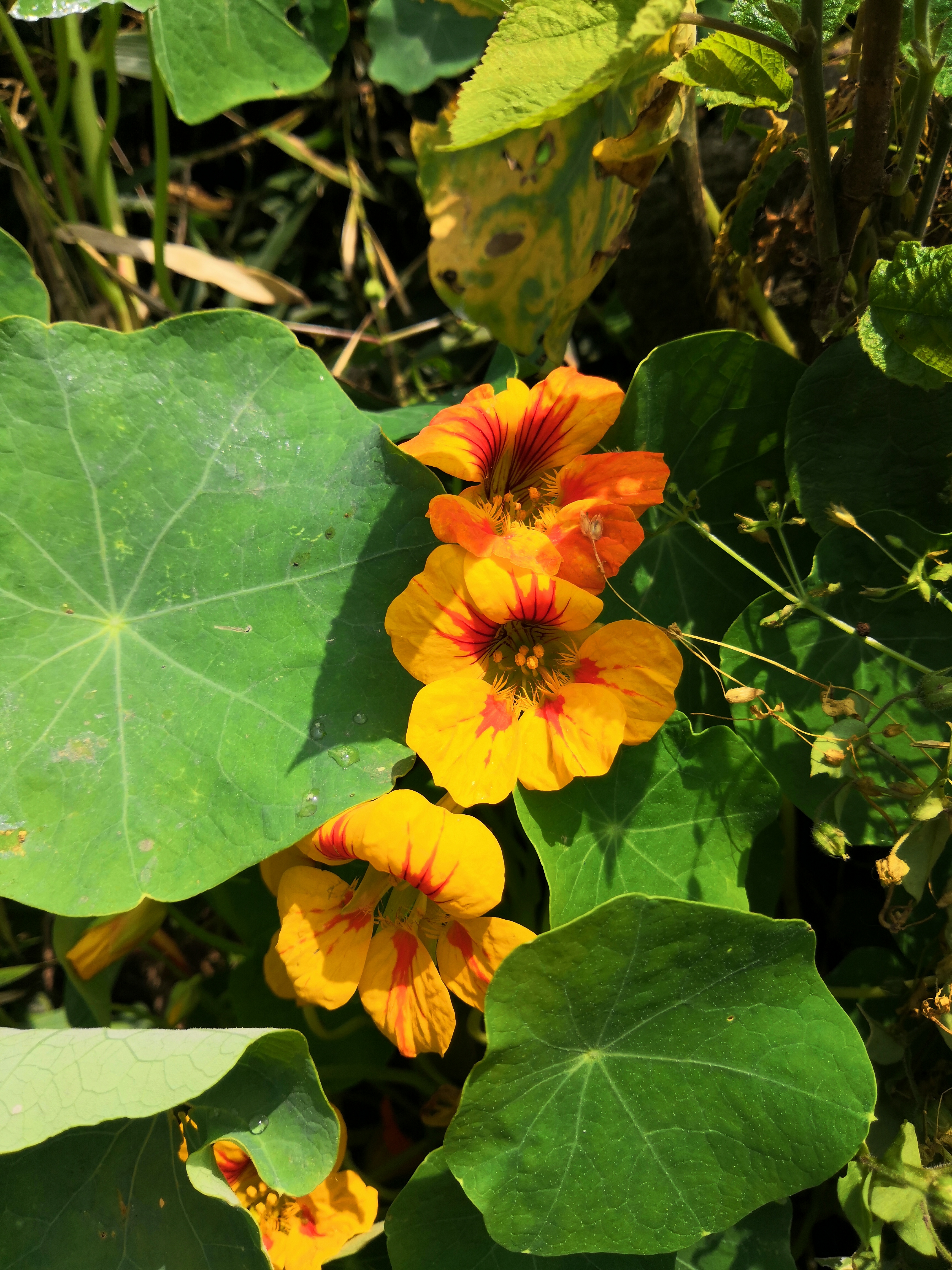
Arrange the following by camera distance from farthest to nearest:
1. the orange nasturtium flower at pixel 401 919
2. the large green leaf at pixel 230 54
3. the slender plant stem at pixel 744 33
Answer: the large green leaf at pixel 230 54
the orange nasturtium flower at pixel 401 919
the slender plant stem at pixel 744 33

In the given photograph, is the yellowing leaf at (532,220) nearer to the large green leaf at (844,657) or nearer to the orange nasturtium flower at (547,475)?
the orange nasturtium flower at (547,475)

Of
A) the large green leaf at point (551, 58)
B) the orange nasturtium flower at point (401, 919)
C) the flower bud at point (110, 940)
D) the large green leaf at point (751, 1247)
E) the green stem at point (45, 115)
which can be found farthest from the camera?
the green stem at point (45, 115)

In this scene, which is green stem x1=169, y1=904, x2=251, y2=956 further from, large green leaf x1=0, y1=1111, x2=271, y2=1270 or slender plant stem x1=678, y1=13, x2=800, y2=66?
slender plant stem x1=678, y1=13, x2=800, y2=66

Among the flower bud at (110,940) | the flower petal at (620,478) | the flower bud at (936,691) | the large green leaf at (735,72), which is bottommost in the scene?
the flower bud at (110,940)

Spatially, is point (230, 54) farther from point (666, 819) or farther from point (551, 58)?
point (666, 819)

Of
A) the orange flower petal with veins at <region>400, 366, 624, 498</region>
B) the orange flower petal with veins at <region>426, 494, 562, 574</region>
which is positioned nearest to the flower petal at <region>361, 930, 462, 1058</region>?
the orange flower petal with veins at <region>426, 494, 562, 574</region>

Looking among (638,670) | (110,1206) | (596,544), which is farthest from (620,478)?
(110,1206)

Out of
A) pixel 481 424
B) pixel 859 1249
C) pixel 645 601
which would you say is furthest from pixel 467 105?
pixel 859 1249

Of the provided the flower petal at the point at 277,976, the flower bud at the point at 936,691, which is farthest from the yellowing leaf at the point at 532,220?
the flower petal at the point at 277,976
